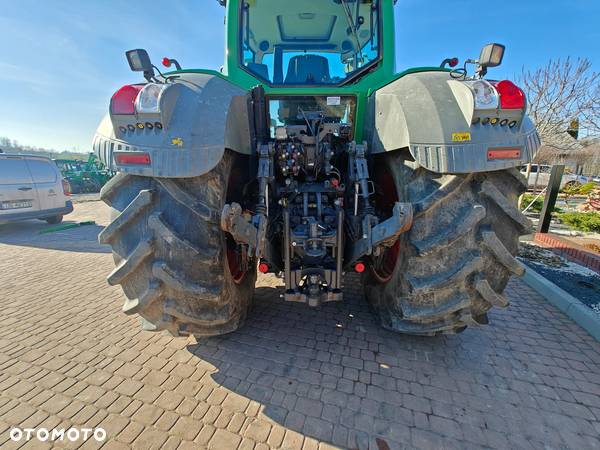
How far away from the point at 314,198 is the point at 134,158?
136 cm

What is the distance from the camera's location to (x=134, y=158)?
1.76 meters

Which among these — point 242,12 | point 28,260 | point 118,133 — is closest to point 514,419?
point 118,133

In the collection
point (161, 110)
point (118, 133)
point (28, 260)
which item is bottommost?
point (28, 260)

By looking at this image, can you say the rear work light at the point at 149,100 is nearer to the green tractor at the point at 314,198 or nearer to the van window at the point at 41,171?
the green tractor at the point at 314,198

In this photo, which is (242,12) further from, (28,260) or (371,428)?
(28,260)

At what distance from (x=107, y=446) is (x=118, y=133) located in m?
1.84

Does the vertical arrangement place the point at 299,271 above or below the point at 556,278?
above

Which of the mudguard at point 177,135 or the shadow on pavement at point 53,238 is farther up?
the mudguard at point 177,135

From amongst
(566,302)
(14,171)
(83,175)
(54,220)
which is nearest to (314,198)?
(566,302)

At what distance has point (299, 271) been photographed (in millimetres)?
2225

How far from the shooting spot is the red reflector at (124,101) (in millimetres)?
1775

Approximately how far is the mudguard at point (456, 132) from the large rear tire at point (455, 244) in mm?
131

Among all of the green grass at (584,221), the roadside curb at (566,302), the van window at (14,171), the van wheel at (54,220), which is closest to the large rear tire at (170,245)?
the roadside curb at (566,302)

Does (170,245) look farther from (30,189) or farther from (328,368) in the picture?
(30,189)
